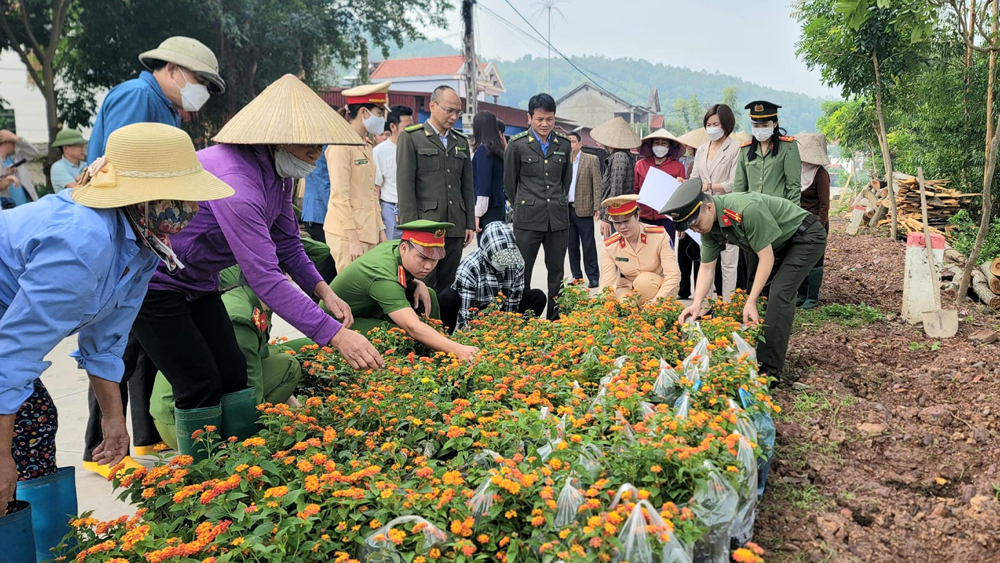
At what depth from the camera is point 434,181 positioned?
5.96 m

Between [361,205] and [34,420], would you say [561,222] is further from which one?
[34,420]

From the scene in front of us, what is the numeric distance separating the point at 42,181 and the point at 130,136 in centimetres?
1810

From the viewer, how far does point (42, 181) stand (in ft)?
57.0

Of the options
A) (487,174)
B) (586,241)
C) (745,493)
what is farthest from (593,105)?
(745,493)

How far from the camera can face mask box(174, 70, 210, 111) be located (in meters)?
3.90

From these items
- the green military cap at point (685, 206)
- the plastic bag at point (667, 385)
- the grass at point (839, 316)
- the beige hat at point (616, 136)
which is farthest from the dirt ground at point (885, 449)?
the beige hat at point (616, 136)

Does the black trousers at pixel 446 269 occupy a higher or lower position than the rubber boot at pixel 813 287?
higher

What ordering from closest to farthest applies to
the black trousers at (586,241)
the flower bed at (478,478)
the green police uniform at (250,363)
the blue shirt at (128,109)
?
the flower bed at (478,478), the green police uniform at (250,363), the blue shirt at (128,109), the black trousers at (586,241)

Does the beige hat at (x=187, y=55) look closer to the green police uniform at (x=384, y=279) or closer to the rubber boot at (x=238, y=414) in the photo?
the green police uniform at (x=384, y=279)

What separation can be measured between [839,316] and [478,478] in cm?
525

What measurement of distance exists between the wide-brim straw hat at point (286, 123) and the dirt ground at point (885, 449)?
248cm

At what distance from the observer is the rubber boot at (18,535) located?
7.21 feet

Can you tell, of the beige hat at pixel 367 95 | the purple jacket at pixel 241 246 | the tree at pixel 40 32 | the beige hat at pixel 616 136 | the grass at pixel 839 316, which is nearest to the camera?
the purple jacket at pixel 241 246

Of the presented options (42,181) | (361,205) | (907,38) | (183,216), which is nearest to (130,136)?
(183,216)
